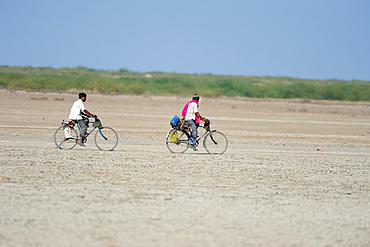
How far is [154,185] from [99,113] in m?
24.0

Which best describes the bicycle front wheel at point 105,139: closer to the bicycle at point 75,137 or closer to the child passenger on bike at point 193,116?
the bicycle at point 75,137

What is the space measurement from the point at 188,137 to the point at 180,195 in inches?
264

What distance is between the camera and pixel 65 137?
57.4 ft

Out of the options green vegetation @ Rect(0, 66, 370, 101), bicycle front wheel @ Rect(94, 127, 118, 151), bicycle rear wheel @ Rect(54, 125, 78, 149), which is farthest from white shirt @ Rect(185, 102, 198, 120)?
green vegetation @ Rect(0, 66, 370, 101)

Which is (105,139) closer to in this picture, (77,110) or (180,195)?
(77,110)

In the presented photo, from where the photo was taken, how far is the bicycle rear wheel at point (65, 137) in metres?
17.5

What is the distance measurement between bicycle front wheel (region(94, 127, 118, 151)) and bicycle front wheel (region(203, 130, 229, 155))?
99.2 inches

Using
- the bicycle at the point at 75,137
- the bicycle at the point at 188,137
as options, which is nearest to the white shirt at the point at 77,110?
the bicycle at the point at 75,137

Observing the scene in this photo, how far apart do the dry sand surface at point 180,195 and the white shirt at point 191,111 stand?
104 cm

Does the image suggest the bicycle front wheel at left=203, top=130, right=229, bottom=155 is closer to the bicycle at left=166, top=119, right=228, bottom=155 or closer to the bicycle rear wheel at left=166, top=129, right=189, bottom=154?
the bicycle at left=166, top=119, right=228, bottom=155

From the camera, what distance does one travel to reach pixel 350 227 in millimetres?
9219

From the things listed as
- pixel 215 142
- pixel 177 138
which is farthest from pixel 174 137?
pixel 215 142

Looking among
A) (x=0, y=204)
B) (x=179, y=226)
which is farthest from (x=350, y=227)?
(x=0, y=204)

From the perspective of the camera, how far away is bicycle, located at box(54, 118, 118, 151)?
17.5m
